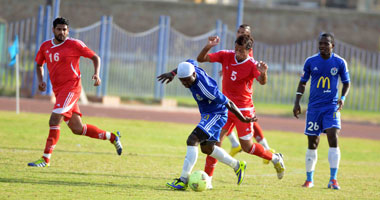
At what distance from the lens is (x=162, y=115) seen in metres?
22.9

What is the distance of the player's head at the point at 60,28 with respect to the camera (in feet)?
34.8

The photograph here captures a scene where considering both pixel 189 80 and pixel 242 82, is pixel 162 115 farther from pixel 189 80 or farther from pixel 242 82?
pixel 189 80

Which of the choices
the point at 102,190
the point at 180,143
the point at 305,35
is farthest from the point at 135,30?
the point at 102,190

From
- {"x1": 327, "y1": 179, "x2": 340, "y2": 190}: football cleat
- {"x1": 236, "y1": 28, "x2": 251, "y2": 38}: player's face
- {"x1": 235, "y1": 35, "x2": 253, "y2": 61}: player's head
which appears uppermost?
{"x1": 236, "y1": 28, "x2": 251, "y2": 38}: player's face

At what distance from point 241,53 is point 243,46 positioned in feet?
0.58

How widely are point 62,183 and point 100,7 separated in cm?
3039

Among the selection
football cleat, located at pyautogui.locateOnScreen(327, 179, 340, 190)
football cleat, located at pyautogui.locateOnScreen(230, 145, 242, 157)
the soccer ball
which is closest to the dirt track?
football cleat, located at pyautogui.locateOnScreen(230, 145, 242, 157)

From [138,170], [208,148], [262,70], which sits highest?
[262,70]

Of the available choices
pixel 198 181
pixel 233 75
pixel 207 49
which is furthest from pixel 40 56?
pixel 198 181

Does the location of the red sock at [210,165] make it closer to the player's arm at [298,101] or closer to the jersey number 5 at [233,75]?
the jersey number 5 at [233,75]

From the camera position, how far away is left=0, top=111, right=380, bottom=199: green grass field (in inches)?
341

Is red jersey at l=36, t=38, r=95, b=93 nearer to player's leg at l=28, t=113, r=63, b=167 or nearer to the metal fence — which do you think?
player's leg at l=28, t=113, r=63, b=167

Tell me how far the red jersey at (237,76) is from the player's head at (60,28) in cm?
238

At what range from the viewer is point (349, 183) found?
35.7ft
